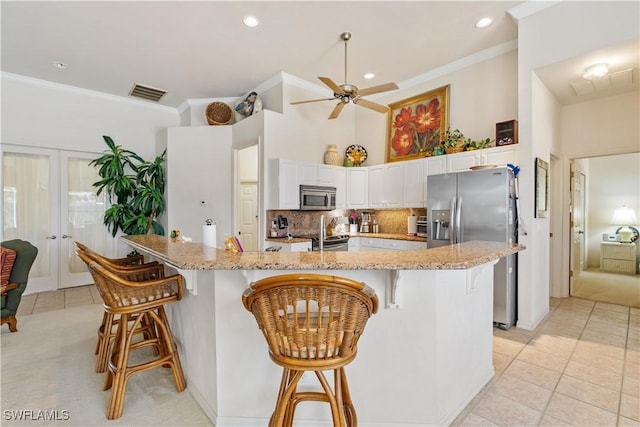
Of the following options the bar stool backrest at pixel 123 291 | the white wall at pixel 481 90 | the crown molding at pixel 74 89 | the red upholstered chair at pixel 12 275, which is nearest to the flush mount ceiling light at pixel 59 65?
the crown molding at pixel 74 89

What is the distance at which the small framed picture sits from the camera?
3.56m

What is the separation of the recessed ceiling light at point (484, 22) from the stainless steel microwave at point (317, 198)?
112 inches

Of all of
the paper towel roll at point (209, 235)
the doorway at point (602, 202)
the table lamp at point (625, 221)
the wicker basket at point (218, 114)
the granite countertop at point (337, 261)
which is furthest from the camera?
the table lamp at point (625, 221)

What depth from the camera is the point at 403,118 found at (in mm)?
5168

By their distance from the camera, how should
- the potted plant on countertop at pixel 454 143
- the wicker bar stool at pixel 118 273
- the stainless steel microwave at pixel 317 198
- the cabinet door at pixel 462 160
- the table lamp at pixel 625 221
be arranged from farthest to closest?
1. the table lamp at pixel 625 221
2. the stainless steel microwave at pixel 317 198
3. the potted plant on countertop at pixel 454 143
4. the cabinet door at pixel 462 160
5. the wicker bar stool at pixel 118 273

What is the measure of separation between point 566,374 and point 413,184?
285cm

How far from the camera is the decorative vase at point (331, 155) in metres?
5.24

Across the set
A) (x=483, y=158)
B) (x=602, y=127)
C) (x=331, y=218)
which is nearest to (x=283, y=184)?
(x=331, y=218)

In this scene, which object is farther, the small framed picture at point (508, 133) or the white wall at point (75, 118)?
the white wall at point (75, 118)

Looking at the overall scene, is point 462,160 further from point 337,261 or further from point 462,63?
point 337,261

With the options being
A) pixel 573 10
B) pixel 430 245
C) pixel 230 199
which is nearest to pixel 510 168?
pixel 430 245

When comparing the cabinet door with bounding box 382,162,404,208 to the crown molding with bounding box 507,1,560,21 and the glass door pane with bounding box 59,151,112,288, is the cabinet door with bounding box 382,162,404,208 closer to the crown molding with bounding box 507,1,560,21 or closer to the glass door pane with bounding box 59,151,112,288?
the crown molding with bounding box 507,1,560,21

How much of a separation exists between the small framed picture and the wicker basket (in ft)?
14.1

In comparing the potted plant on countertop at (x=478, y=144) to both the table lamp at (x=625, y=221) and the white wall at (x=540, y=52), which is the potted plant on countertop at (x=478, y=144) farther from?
the table lamp at (x=625, y=221)
